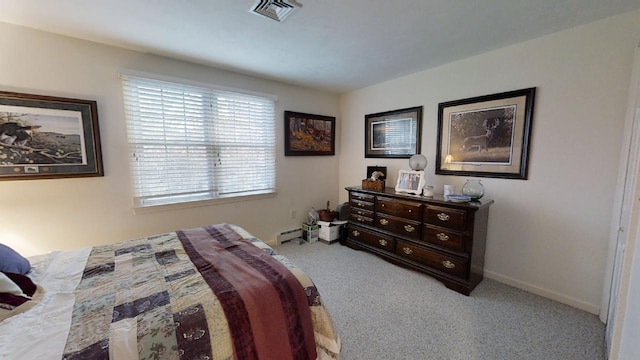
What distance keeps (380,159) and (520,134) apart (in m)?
1.64

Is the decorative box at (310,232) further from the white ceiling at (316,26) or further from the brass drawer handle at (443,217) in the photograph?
the white ceiling at (316,26)

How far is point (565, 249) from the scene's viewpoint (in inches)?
82.0

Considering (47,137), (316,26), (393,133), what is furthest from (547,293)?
(47,137)

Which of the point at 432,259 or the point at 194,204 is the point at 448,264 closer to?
the point at 432,259

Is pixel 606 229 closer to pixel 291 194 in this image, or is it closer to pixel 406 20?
pixel 406 20

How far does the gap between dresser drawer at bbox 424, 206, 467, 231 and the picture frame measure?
1.11 feet

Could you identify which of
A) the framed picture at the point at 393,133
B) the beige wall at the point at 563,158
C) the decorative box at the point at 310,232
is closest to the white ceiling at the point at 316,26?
the beige wall at the point at 563,158

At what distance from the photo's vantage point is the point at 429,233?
2484mm

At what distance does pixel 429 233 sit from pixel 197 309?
2205 mm

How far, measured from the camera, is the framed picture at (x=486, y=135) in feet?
7.34

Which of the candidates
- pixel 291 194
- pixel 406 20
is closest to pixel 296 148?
pixel 291 194

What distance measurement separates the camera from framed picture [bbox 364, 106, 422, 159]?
308 centimetres

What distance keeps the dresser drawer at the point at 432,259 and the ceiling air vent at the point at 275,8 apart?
8.07ft

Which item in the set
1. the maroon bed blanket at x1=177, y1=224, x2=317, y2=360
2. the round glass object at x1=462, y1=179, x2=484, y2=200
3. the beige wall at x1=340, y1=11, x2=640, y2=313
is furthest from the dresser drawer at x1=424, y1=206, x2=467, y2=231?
the maroon bed blanket at x1=177, y1=224, x2=317, y2=360
